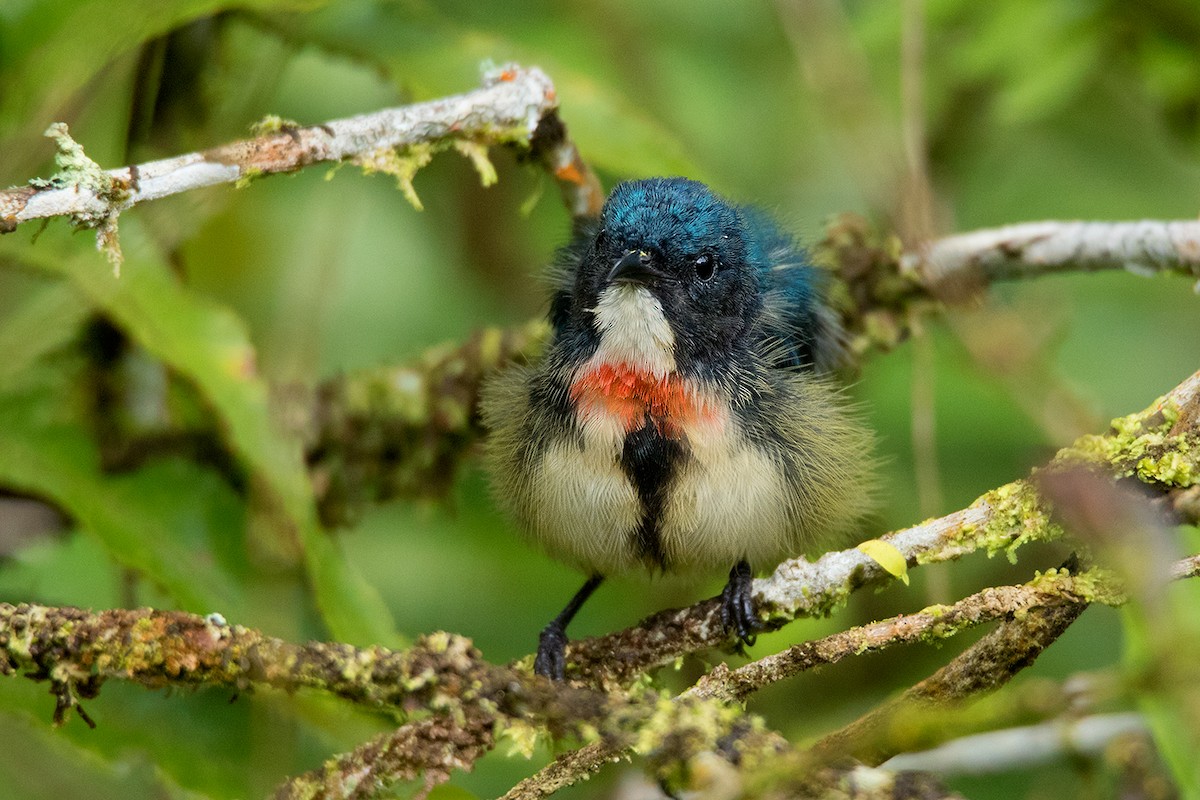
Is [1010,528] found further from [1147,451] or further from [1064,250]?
[1064,250]

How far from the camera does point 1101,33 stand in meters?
3.84

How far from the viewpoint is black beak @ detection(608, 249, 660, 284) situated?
9.86 feet

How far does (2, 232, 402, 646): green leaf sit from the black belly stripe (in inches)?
26.8

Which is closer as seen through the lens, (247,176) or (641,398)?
(247,176)

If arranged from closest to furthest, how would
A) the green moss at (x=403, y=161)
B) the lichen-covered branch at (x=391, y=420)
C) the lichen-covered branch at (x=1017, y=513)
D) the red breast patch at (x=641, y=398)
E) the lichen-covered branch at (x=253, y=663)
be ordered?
the lichen-covered branch at (x=253, y=663) < the lichen-covered branch at (x=1017, y=513) < the green moss at (x=403, y=161) < the red breast patch at (x=641, y=398) < the lichen-covered branch at (x=391, y=420)

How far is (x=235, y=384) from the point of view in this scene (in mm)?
2977

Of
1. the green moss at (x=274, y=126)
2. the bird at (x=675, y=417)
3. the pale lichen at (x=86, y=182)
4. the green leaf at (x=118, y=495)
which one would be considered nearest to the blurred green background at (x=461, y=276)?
the green leaf at (x=118, y=495)

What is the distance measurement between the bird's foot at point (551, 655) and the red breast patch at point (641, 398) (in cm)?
54

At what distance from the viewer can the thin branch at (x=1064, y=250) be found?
112 inches

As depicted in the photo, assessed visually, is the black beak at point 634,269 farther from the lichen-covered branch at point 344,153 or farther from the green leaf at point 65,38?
the green leaf at point 65,38

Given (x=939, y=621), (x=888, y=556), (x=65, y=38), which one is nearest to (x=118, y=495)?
(x=65, y=38)

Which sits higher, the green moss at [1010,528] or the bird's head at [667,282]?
the bird's head at [667,282]

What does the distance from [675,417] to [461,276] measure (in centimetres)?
244

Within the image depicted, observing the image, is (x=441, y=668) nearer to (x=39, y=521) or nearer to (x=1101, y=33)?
(x=39, y=521)
